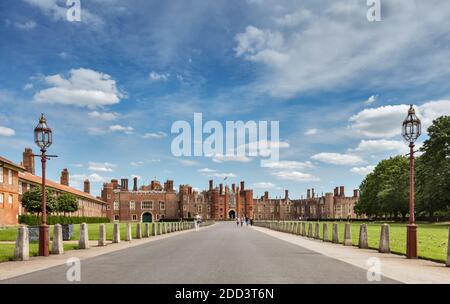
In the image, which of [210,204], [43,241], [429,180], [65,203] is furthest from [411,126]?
[210,204]

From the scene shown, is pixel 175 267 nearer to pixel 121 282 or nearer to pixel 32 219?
pixel 121 282

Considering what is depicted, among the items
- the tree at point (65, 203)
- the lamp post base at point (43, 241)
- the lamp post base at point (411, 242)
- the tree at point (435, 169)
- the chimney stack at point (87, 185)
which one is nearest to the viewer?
the lamp post base at point (411, 242)

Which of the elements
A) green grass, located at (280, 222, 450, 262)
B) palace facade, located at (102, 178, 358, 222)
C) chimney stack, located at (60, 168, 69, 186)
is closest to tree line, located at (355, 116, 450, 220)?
green grass, located at (280, 222, 450, 262)

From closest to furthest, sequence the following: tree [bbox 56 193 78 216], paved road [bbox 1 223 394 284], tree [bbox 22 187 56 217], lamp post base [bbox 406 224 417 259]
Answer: paved road [bbox 1 223 394 284]
lamp post base [bbox 406 224 417 259]
tree [bbox 22 187 56 217]
tree [bbox 56 193 78 216]

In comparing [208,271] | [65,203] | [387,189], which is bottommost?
[65,203]

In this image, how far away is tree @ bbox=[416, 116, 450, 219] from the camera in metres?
53.6

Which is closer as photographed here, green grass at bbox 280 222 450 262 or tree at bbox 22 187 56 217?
green grass at bbox 280 222 450 262

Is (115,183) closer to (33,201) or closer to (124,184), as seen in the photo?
(124,184)

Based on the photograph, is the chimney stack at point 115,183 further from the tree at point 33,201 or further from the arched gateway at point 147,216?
the tree at point 33,201

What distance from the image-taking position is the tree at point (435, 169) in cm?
5356

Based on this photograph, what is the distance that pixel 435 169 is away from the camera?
56.2 metres

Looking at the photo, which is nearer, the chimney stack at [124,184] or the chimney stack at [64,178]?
the chimney stack at [64,178]

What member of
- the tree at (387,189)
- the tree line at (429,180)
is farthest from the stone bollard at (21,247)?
the tree at (387,189)

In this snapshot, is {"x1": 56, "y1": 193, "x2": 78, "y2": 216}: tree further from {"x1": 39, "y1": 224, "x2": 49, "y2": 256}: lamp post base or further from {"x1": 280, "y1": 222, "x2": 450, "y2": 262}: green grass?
{"x1": 39, "y1": 224, "x2": 49, "y2": 256}: lamp post base
